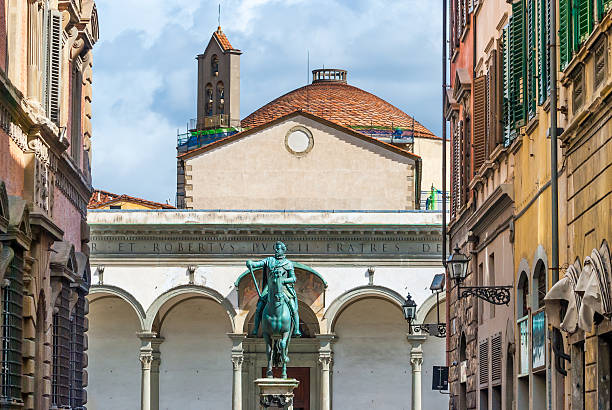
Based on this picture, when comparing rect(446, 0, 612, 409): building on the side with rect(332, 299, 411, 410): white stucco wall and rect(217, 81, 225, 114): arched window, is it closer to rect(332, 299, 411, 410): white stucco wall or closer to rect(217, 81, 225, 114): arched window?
rect(332, 299, 411, 410): white stucco wall

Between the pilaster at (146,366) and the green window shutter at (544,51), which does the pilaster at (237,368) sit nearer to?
the pilaster at (146,366)

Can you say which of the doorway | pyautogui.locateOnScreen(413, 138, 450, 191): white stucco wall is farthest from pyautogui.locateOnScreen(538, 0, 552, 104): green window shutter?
pyautogui.locateOnScreen(413, 138, 450, 191): white stucco wall

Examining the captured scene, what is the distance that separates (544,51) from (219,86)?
162ft

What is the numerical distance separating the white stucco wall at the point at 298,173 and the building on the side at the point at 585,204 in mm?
35294

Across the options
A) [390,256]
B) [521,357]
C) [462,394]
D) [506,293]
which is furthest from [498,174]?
[390,256]

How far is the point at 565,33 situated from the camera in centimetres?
1658

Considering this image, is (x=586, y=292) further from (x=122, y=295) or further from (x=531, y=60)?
(x=122, y=295)

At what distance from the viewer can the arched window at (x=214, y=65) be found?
67.8 m

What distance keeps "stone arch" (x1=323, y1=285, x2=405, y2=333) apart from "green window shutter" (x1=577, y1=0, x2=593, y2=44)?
3181 cm

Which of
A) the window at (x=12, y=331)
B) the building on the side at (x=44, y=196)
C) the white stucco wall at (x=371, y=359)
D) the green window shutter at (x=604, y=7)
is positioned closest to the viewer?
the green window shutter at (x=604, y=7)

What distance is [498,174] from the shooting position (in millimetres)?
23609

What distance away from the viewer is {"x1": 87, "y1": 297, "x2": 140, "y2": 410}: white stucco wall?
49.8 metres

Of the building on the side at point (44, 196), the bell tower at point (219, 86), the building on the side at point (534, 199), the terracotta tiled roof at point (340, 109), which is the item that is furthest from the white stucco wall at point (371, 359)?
the building on the side at point (44, 196)

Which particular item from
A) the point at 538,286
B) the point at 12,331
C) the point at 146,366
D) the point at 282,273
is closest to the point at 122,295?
the point at 146,366
